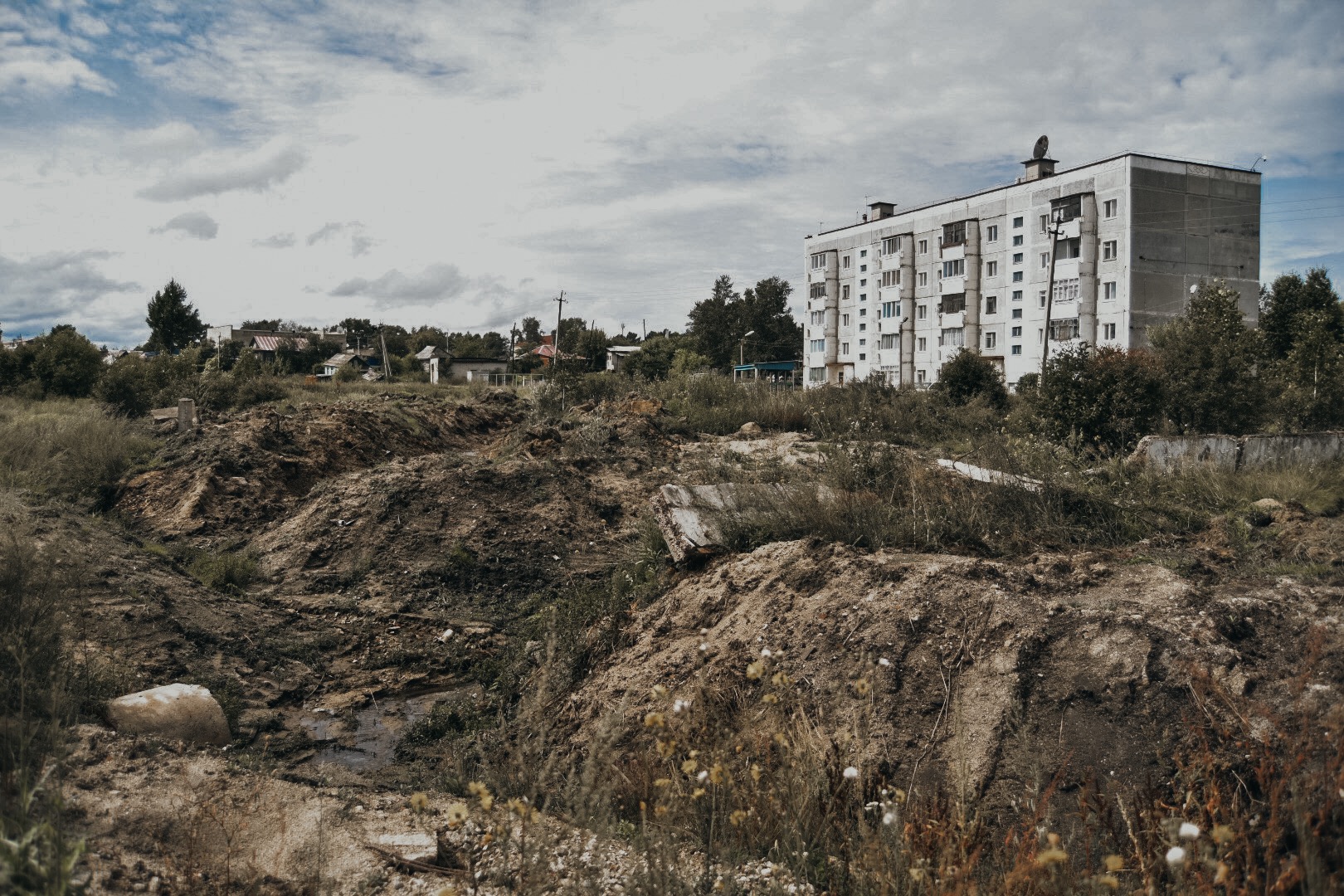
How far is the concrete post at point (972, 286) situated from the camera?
163 feet

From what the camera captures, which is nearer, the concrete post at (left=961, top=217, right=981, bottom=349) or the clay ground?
the clay ground

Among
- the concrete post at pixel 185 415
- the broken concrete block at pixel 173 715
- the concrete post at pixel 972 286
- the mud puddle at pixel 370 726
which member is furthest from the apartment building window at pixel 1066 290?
the broken concrete block at pixel 173 715

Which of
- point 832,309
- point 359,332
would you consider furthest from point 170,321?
point 832,309

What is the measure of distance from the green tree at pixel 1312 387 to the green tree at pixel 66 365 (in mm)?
29024

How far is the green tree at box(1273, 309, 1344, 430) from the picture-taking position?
16.1 m

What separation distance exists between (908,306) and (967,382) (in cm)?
2951

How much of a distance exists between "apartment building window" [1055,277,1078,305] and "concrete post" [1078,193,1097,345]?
0.29 m

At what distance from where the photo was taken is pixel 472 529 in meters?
11.7

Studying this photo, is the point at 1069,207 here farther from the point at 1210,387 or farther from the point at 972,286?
the point at 1210,387

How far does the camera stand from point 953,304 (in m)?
51.1

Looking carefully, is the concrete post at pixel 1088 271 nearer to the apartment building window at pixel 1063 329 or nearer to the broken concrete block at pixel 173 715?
the apartment building window at pixel 1063 329

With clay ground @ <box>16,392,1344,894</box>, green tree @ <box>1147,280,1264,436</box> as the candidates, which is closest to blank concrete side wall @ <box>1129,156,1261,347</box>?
green tree @ <box>1147,280,1264,436</box>

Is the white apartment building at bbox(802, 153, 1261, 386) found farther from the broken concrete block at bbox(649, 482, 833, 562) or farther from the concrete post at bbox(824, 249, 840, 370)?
the broken concrete block at bbox(649, 482, 833, 562)

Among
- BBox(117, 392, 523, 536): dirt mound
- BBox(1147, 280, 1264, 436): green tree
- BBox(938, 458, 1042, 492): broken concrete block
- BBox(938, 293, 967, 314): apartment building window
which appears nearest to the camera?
BBox(938, 458, 1042, 492): broken concrete block
